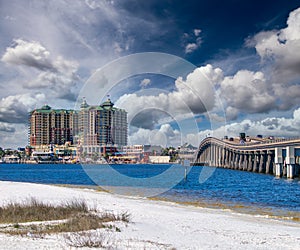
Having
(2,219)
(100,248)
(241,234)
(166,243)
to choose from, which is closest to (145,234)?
(166,243)

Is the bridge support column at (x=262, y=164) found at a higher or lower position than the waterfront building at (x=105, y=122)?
lower

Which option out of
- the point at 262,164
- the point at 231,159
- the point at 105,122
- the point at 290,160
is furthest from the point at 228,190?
the point at 231,159

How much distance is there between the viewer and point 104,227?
17.0 m

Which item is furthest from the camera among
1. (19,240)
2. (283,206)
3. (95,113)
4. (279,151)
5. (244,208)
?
(95,113)

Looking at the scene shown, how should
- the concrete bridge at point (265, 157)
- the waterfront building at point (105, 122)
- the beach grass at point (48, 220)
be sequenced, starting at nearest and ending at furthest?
1. the beach grass at point (48, 220)
2. the waterfront building at point (105, 122)
3. the concrete bridge at point (265, 157)

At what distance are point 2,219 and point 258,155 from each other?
129m

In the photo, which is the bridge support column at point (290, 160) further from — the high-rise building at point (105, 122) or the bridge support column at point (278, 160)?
the high-rise building at point (105, 122)

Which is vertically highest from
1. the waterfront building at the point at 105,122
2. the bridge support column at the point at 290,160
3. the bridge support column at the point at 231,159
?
the waterfront building at the point at 105,122

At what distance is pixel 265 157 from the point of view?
435 feet

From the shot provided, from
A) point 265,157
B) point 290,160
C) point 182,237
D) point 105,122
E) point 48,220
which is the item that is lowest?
point 265,157

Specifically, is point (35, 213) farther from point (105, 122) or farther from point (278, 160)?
point (278, 160)

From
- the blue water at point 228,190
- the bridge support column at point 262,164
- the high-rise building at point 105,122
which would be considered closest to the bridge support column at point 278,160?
the blue water at point 228,190

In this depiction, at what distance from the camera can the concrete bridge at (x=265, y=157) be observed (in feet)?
310

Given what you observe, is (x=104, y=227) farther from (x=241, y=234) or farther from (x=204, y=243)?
(x=241, y=234)
